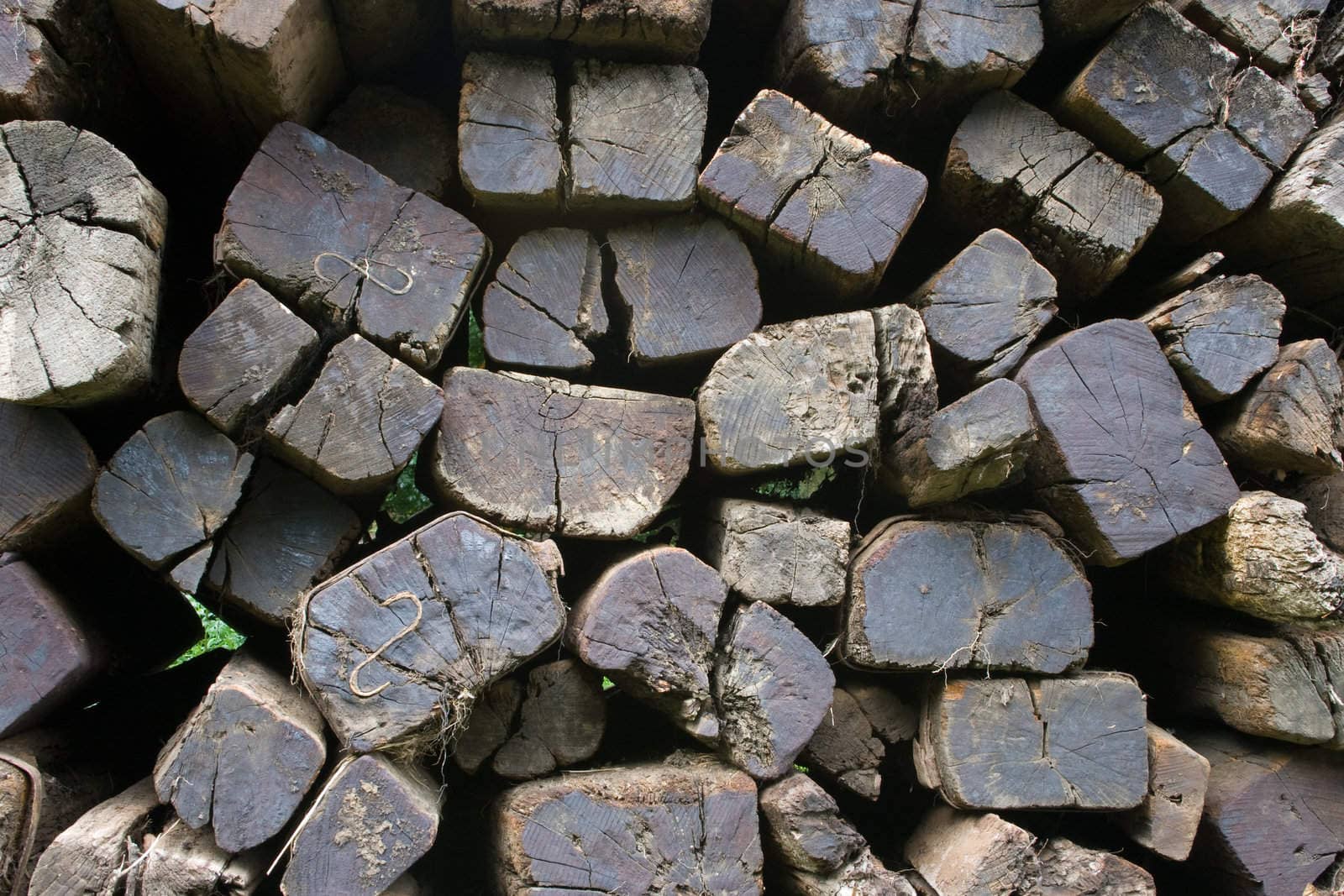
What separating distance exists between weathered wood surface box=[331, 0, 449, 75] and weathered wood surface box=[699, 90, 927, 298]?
876mm

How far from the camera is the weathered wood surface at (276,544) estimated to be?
1935mm

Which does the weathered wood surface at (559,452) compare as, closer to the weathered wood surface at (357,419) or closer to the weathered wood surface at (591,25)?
the weathered wood surface at (357,419)

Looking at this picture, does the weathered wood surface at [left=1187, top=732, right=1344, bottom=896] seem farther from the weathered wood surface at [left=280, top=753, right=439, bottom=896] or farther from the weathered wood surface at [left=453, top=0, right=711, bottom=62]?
the weathered wood surface at [left=453, top=0, right=711, bottom=62]

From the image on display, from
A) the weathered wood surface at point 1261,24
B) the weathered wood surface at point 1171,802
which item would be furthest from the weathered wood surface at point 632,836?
the weathered wood surface at point 1261,24

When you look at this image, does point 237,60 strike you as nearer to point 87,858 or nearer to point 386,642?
point 386,642

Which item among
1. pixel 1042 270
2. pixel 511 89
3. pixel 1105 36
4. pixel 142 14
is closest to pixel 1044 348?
pixel 1042 270

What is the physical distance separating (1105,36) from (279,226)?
2314 millimetres

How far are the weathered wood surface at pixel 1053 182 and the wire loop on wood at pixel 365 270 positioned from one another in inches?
59.7

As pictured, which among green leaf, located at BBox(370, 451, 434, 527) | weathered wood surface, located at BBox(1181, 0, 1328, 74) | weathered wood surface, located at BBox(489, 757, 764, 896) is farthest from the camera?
green leaf, located at BBox(370, 451, 434, 527)

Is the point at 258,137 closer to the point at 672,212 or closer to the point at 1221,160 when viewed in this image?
the point at 672,212

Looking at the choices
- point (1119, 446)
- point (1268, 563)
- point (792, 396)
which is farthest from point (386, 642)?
point (1268, 563)

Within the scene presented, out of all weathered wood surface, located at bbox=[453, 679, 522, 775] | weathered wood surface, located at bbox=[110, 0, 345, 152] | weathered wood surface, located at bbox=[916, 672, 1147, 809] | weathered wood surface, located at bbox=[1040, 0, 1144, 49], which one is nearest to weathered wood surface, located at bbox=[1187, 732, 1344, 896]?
weathered wood surface, located at bbox=[916, 672, 1147, 809]

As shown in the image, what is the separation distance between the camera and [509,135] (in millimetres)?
2133

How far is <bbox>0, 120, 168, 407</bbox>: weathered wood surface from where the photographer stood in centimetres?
172
